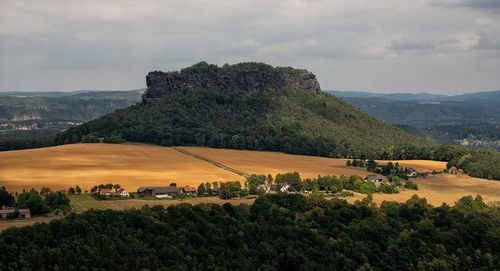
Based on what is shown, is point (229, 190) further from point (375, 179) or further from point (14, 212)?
point (375, 179)

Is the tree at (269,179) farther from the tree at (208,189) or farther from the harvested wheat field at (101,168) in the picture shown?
the tree at (208,189)

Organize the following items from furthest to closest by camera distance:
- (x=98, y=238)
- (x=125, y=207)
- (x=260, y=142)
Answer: (x=260, y=142) < (x=125, y=207) < (x=98, y=238)

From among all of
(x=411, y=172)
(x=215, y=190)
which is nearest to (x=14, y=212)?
(x=215, y=190)

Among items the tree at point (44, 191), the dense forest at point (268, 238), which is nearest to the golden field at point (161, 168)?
the tree at point (44, 191)

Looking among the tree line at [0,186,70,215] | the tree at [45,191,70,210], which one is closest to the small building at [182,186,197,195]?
the tree line at [0,186,70,215]

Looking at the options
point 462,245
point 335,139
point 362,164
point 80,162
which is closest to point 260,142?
point 335,139

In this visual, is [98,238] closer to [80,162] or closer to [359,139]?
[80,162]
